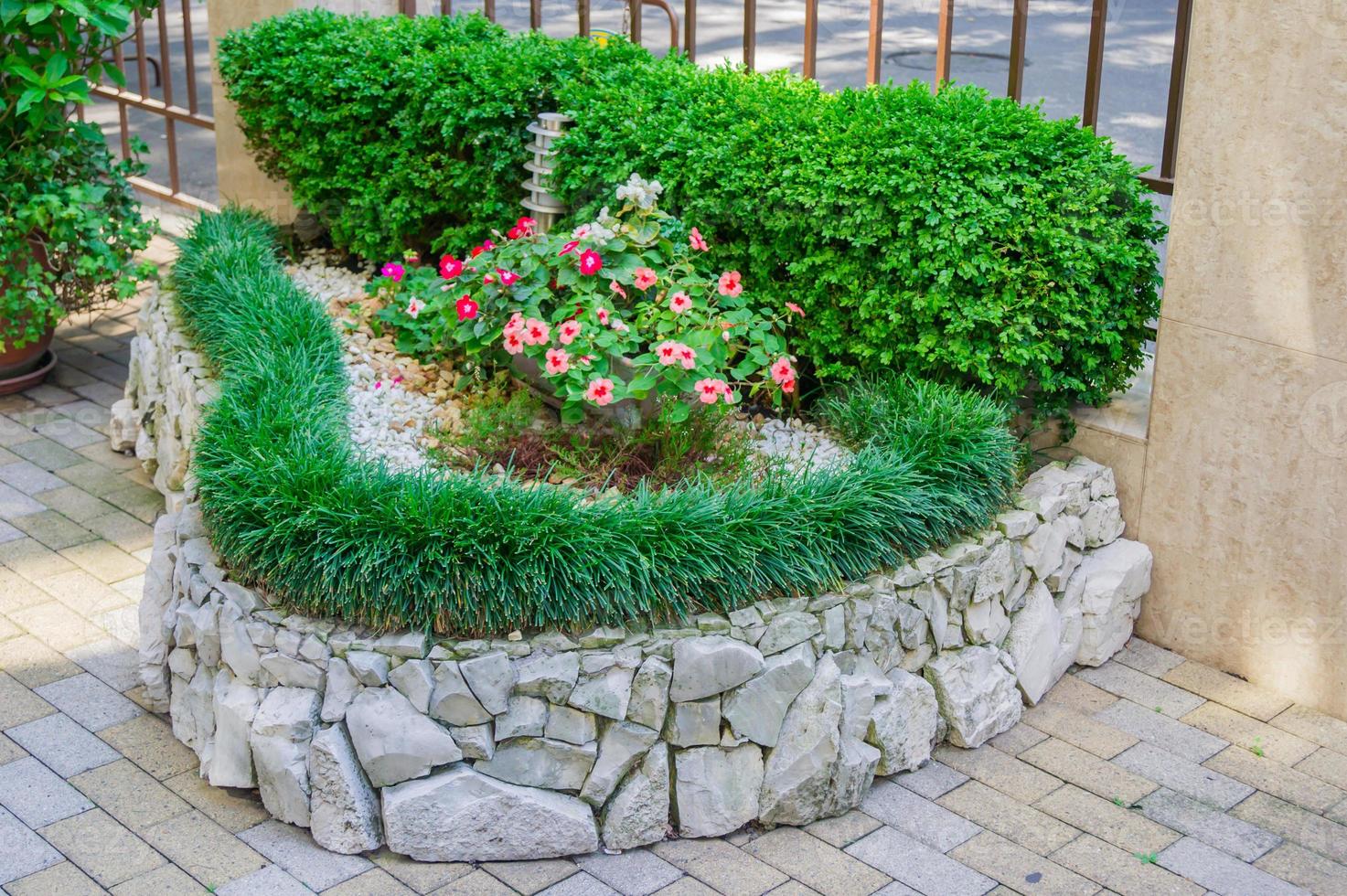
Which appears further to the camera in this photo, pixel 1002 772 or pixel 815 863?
pixel 1002 772

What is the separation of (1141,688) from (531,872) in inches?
80.1

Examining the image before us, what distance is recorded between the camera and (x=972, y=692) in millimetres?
4023

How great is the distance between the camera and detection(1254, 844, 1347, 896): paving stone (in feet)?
11.5

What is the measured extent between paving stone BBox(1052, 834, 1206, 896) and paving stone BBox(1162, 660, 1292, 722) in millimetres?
915

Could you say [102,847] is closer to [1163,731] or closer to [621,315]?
[621,315]

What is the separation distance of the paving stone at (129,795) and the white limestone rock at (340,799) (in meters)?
0.43

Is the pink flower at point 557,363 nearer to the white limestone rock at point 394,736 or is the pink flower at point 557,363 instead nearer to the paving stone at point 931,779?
the white limestone rock at point 394,736

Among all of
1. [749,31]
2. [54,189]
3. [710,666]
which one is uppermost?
[749,31]

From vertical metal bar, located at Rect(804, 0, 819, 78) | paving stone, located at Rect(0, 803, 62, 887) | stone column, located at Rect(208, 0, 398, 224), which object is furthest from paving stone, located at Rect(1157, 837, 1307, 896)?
stone column, located at Rect(208, 0, 398, 224)

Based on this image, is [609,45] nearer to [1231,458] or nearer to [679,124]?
[679,124]

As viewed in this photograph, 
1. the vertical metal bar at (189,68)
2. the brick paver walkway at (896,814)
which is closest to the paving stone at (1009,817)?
the brick paver walkway at (896,814)

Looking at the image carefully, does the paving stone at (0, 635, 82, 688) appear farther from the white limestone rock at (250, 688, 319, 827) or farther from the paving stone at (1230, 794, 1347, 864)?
the paving stone at (1230, 794, 1347, 864)

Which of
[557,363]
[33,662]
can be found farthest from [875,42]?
[33,662]

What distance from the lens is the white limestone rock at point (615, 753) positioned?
140 inches
